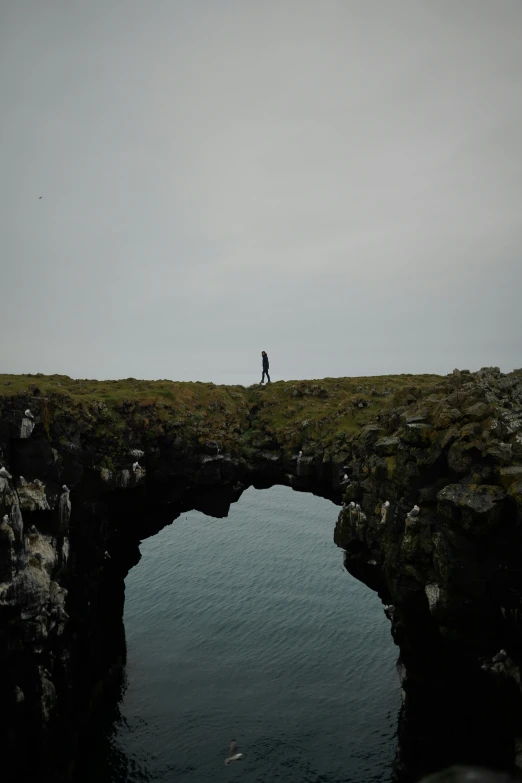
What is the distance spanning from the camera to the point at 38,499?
3094 cm

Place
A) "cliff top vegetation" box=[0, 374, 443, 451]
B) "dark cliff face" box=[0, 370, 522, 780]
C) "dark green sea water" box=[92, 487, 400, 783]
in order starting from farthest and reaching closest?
1. "cliff top vegetation" box=[0, 374, 443, 451]
2. "dark green sea water" box=[92, 487, 400, 783]
3. "dark cliff face" box=[0, 370, 522, 780]

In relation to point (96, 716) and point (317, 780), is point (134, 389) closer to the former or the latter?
point (96, 716)

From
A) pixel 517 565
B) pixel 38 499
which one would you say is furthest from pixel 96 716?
pixel 517 565

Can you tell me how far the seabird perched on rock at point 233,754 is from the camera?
36219mm

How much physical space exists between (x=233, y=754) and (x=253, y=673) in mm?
10501

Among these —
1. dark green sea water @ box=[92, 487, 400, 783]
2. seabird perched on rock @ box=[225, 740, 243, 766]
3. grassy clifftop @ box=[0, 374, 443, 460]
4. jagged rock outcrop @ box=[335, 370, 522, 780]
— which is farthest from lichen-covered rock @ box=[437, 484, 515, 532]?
Result: seabird perched on rock @ box=[225, 740, 243, 766]

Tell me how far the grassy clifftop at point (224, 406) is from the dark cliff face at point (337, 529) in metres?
0.23

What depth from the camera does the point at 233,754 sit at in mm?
37250

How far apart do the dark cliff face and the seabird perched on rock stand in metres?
9.49

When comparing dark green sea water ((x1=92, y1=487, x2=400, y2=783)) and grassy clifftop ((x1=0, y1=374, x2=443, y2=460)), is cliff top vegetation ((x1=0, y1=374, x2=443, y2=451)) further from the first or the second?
dark green sea water ((x1=92, y1=487, x2=400, y2=783))

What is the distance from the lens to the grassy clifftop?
39.3 metres

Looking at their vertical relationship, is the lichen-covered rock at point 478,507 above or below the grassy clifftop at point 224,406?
below

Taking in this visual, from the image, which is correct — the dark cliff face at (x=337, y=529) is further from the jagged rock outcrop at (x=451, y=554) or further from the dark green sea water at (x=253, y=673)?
the dark green sea water at (x=253, y=673)

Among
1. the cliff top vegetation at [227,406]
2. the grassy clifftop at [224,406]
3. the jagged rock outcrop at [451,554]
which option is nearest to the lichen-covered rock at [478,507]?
the jagged rock outcrop at [451,554]
